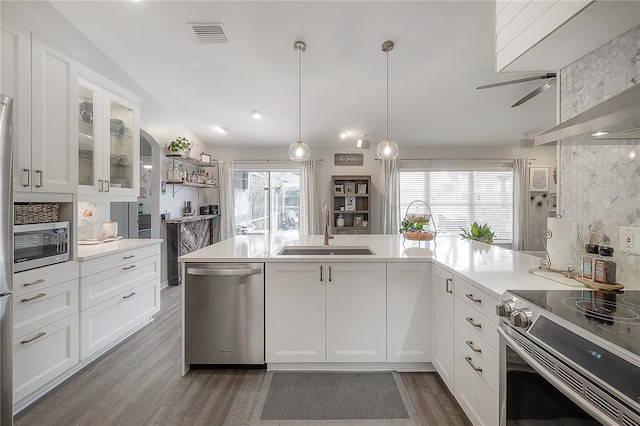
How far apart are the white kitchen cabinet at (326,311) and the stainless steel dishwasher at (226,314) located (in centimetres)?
9

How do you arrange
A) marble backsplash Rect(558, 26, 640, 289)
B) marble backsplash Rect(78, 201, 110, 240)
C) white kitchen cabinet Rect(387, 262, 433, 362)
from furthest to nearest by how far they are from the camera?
marble backsplash Rect(78, 201, 110, 240) < white kitchen cabinet Rect(387, 262, 433, 362) < marble backsplash Rect(558, 26, 640, 289)

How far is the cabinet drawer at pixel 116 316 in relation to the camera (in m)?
2.28

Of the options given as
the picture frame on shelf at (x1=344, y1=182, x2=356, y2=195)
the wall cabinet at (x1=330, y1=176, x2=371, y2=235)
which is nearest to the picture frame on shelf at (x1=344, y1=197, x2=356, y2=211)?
the wall cabinet at (x1=330, y1=176, x2=371, y2=235)

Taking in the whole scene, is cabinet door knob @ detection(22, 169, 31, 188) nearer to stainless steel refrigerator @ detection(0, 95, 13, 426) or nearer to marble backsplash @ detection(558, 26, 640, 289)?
stainless steel refrigerator @ detection(0, 95, 13, 426)

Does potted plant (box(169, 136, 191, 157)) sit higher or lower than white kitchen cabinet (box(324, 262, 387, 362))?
higher

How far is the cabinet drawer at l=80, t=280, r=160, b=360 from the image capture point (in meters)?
2.28

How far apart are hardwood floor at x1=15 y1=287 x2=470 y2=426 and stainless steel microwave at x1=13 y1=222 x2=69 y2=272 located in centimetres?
87

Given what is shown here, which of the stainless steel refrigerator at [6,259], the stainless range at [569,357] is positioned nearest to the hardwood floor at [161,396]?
the stainless steel refrigerator at [6,259]

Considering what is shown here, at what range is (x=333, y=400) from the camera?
189 cm

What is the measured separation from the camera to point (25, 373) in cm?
179

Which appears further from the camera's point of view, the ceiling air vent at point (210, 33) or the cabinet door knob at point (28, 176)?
the ceiling air vent at point (210, 33)

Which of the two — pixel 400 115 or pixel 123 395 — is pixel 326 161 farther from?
pixel 123 395

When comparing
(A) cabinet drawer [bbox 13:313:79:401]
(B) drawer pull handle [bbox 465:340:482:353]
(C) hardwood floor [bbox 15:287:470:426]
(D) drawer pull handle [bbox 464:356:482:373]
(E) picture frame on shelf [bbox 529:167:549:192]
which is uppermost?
(E) picture frame on shelf [bbox 529:167:549:192]

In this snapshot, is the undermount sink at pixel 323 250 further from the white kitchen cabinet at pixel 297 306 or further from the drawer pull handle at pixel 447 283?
the drawer pull handle at pixel 447 283
